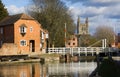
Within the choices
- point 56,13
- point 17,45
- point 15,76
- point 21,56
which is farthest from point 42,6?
point 15,76

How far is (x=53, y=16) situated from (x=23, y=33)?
42.2 ft

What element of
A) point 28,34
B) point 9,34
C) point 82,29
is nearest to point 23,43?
point 28,34

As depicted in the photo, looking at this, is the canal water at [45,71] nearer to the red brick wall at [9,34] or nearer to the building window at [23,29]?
the building window at [23,29]

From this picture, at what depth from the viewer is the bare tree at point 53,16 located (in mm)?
96562

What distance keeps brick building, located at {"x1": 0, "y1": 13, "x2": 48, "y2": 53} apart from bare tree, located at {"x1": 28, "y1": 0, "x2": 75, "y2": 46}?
6.80m

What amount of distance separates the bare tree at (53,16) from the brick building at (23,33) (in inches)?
268

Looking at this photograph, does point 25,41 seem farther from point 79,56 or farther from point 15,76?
point 15,76

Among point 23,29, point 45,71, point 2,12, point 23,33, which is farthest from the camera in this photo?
point 2,12

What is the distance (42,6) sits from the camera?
3875 inches

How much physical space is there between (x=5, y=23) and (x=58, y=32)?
15.4m

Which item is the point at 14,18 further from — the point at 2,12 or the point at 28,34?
the point at 2,12

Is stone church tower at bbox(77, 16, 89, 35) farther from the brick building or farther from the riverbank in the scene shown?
the riverbank

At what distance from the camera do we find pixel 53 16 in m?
96.6

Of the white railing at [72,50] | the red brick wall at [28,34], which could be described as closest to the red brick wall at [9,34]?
the red brick wall at [28,34]
